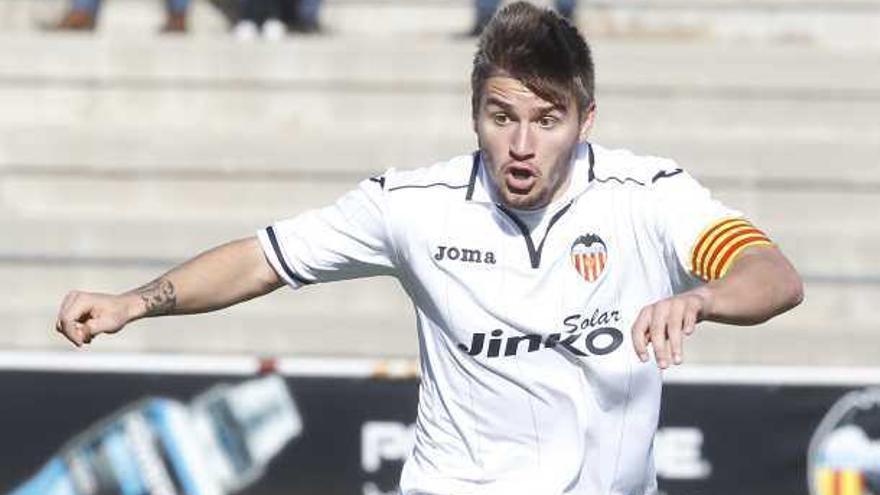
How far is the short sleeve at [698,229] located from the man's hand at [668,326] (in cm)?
41

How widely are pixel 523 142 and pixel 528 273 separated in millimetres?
332

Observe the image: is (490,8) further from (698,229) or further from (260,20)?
(698,229)

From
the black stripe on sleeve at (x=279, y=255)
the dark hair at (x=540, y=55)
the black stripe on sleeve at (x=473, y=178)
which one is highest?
the dark hair at (x=540, y=55)

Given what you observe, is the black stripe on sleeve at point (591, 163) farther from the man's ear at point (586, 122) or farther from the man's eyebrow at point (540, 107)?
the man's eyebrow at point (540, 107)

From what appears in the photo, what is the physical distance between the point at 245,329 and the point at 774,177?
9.28 ft

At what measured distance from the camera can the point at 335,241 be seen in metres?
4.52

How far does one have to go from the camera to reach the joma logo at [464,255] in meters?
4.34

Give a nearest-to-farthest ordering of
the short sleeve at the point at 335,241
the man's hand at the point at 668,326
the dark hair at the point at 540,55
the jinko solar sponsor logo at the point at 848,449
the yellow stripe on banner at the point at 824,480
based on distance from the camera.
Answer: the man's hand at the point at 668,326
the dark hair at the point at 540,55
the short sleeve at the point at 335,241
the jinko solar sponsor logo at the point at 848,449
the yellow stripe on banner at the point at 824,480

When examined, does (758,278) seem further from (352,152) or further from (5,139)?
(5,139)

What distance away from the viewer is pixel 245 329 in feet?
30.9

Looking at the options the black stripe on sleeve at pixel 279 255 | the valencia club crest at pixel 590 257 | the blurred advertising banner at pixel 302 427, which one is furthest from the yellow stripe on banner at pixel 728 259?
the blurred advertising banner at pixel 302 427

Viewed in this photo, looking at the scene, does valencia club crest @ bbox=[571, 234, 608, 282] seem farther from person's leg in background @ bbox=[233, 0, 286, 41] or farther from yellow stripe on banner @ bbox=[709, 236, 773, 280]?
person's leg in background @ bbox=[233, 0, 286, 41]

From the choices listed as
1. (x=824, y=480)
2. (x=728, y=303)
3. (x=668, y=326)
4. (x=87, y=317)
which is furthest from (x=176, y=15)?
(x=668, y=326)

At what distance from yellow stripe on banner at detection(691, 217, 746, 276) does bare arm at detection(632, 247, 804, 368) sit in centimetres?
10
